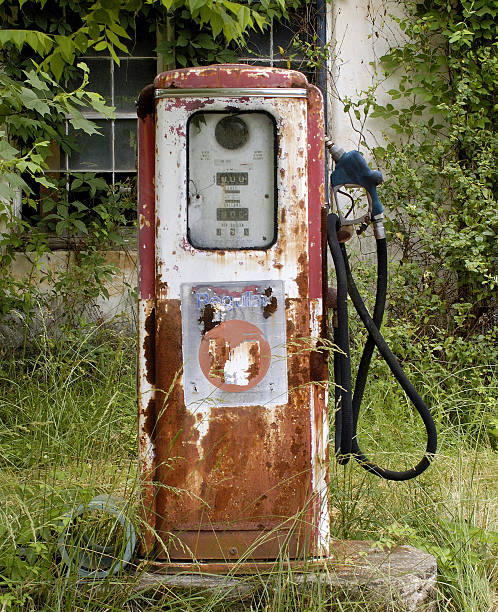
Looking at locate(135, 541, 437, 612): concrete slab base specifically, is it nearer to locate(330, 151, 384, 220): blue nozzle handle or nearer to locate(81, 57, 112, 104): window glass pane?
locate(330, 151, 384, 220): blue nozzle handle

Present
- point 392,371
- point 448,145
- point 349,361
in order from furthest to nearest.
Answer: point 448,145 → point 392,371 → point 349,361

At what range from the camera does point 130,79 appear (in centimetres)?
545

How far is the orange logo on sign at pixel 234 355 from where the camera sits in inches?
85.4

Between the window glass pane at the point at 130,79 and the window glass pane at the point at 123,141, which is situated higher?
the window glass pane at the point at 130,79

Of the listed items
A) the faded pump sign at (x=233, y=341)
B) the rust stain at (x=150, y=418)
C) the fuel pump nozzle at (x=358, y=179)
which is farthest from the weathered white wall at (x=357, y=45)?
the rust stain at (x=150, y=418)

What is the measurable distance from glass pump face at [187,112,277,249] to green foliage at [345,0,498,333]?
2745 millimetres

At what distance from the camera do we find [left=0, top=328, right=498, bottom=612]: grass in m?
2.04

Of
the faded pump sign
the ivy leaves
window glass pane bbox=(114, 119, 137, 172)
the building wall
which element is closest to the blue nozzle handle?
the faded pump sign

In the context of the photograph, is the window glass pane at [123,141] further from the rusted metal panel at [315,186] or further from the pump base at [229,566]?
the pump base at [229,566]

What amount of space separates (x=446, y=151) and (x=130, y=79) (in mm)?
2322

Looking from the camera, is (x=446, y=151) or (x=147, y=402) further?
(x=446, y=151)

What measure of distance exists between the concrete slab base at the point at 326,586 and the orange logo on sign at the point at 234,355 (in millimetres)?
531

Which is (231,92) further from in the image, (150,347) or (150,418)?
(150,418)

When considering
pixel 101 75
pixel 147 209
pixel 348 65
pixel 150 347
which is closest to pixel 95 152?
pixel 101 75
